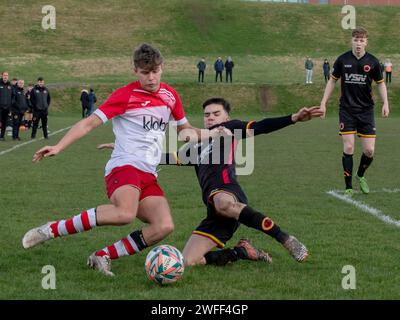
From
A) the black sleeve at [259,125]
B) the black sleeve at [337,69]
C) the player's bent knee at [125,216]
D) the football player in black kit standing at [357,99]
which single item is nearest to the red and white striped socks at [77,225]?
the player's bent knee at [125,216]

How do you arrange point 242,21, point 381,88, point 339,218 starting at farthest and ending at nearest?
point 242,21 < point 381,88 < point 339,218

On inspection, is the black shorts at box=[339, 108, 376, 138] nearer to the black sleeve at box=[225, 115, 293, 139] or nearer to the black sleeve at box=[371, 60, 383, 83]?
the black sleeve at box=[371, 60, 383, 83]

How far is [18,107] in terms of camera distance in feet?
85.6

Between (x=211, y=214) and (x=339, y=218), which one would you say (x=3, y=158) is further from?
(x=211, y=214)

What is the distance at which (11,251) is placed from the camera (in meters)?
7.73

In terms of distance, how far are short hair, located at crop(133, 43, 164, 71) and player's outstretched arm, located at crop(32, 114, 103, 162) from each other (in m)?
0.62

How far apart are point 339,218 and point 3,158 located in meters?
11.2

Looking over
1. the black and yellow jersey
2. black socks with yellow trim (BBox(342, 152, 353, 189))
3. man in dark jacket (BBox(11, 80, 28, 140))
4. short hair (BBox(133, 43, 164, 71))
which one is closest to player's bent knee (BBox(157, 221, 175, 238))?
short hair (BBox(133, 43, 164, 71))

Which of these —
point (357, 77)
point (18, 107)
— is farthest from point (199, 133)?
point (18, 107)

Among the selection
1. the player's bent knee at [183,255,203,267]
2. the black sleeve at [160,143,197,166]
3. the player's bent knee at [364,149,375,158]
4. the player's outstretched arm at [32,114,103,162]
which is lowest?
the player's bent knee at [183,255,203,267]

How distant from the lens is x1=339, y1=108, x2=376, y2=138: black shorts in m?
12.3

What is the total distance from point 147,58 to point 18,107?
20243mm
